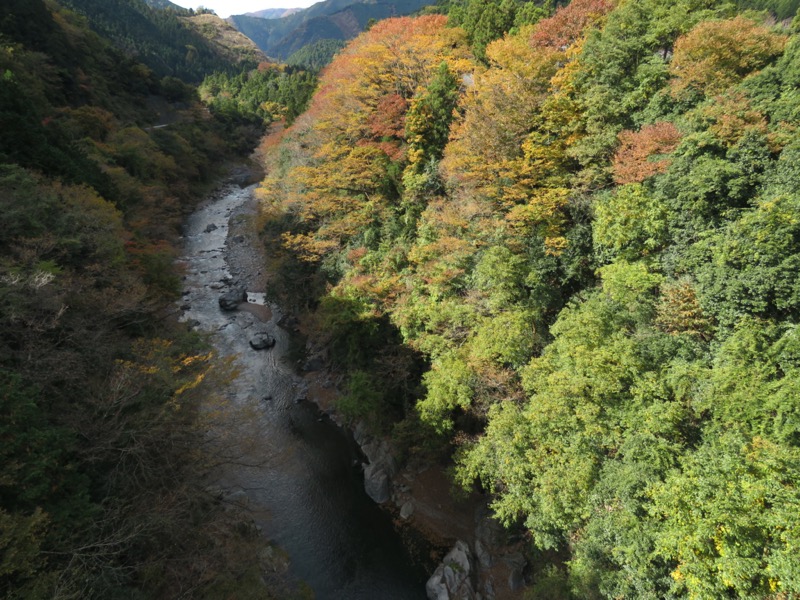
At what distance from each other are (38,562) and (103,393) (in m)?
5.35

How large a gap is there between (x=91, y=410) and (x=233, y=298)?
76.5 ft

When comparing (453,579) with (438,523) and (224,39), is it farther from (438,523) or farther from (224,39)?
(224,39)

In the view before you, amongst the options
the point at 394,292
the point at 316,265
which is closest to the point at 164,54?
the point at 316,265

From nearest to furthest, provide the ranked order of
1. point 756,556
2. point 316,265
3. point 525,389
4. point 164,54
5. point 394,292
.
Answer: point 756,556
point 525,389
point 394,292
point 316,265
point 164,54

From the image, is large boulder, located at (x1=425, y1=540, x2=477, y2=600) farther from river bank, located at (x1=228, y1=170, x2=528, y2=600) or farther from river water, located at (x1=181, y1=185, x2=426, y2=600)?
river water, located at (x1=181, y1=185, x2=426, y2=600)

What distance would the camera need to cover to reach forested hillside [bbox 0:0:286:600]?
9.77 m

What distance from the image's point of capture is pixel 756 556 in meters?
8.08

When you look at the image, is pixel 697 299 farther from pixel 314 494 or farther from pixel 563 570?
pixel 314 494

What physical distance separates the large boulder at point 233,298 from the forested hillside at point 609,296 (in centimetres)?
1403

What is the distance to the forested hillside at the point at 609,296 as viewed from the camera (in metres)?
9.38

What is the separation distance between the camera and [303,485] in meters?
20.2

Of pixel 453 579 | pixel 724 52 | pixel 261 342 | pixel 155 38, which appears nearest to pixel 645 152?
pixel 724 52

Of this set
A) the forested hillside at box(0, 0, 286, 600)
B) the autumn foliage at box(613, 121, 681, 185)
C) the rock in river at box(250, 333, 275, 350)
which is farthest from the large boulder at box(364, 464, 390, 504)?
the autumn foliage at box(613, 121, 681, 185)

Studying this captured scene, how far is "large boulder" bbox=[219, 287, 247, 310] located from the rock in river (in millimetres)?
5441
